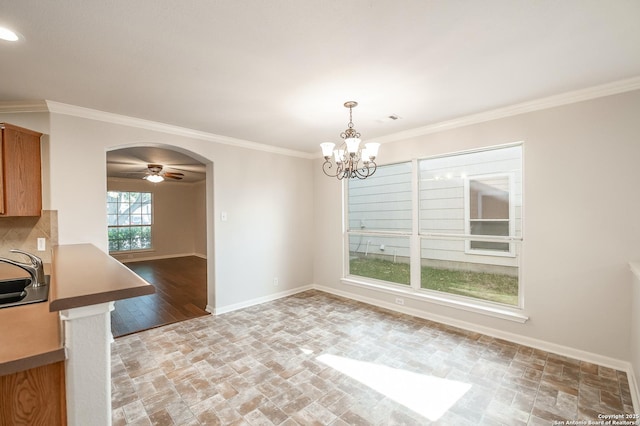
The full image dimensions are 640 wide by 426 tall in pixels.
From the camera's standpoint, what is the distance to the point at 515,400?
2188mm

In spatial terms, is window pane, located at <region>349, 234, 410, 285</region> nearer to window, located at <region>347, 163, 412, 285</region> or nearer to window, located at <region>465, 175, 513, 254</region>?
window, located at <region>347, 163, 412, 285</region>

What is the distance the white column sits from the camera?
Result: 0.92 metres

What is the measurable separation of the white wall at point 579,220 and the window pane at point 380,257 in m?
1.25

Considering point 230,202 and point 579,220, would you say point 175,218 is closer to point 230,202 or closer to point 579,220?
point 230,202

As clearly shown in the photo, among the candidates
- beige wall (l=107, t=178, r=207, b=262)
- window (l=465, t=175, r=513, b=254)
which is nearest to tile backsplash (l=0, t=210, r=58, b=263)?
window (l=465, t=175, r=513, b=254)

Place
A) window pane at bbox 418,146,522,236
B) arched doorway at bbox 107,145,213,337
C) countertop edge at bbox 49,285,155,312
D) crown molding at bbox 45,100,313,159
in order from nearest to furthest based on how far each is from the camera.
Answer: countertop edge at bbox 49,285,155,312 → crown molding at bbox 45,100,313,159 → window pane at bbox 418,146,522,236 → arched doorway at bbox 107,145,213,337

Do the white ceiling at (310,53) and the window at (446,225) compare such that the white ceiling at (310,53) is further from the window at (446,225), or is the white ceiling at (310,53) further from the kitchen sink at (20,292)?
the kitchen sink at (20,292)

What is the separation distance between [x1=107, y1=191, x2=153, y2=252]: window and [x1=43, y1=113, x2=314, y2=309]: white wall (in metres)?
5.91

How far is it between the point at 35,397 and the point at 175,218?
30.3ft

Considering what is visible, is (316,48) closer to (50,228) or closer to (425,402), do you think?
(425,402)

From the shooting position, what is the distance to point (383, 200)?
458 cm

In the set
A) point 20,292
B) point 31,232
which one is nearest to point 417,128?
point 20,292

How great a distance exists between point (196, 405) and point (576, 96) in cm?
438

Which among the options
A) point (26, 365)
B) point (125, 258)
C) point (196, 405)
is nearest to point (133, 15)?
point (26, 365)
